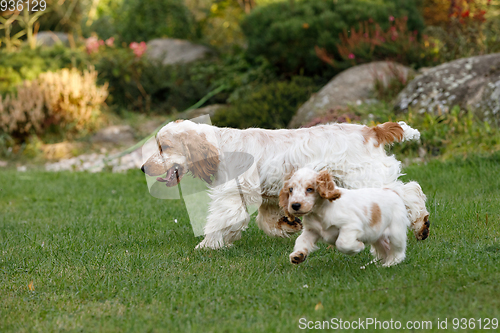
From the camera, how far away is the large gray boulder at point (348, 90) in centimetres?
927

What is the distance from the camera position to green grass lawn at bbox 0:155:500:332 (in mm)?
2848

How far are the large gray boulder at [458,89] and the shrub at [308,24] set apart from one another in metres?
3.03

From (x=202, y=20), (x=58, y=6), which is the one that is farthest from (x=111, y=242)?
(x=58, y=6)

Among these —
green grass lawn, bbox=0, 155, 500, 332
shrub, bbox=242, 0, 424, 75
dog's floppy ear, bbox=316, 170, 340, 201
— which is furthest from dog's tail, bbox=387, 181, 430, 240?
shrub, bbox=242, 0, 424, 75

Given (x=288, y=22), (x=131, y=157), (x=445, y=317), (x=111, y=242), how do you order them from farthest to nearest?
(x=288, y=22)
(x=131, y=157)
(x=111, y=242)
(x=445, y=317)

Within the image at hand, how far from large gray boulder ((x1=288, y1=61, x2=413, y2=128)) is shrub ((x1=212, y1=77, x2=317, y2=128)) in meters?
0.38

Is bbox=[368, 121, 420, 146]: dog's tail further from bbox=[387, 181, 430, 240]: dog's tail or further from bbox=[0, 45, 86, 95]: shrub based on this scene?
bbox=[0, 45, 86, 95]: shrub

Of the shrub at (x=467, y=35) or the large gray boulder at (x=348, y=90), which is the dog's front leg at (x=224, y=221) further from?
the shrub at (x=467, y=35)

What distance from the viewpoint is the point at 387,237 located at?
3.53 metres

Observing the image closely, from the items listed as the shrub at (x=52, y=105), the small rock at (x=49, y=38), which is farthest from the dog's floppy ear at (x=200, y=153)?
the small rock at (x=49, y=38)

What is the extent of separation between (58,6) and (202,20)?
6.32m

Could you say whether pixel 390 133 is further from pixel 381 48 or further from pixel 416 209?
pixel 381 48

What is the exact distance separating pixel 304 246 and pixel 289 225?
1104 millimetres

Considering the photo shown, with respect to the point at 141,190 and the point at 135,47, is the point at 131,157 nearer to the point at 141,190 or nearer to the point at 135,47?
the point at 141,190
